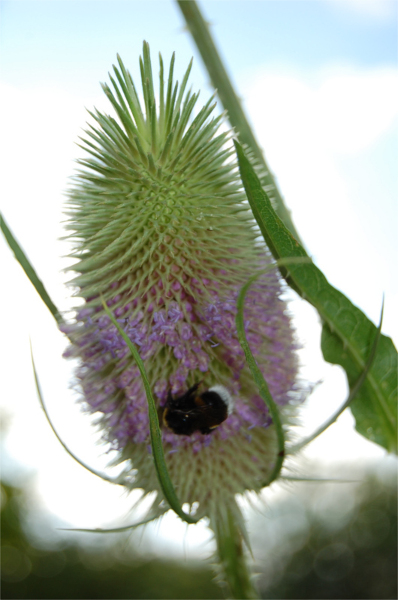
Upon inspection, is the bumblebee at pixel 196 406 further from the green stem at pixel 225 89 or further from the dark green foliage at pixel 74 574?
the dark green foliage at pixel 74 574

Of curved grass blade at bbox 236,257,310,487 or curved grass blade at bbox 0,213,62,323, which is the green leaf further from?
curved grass blade at bbox 0,213,62,323

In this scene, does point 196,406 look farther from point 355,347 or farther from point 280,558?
point 280,558

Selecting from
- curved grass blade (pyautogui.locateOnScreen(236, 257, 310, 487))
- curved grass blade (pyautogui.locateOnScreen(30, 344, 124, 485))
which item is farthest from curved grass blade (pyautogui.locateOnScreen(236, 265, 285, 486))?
curved grass blade (pyautogui.locateOnScreen(30, 344, 124, 485))

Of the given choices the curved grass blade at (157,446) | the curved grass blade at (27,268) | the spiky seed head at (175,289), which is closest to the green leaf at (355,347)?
the spiky seed head at (175,289)

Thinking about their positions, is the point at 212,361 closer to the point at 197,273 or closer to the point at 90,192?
the point at 197,273

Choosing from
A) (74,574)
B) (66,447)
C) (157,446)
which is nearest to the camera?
(157,446)

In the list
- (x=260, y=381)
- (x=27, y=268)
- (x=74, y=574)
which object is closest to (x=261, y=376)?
(x=260, y=381)
